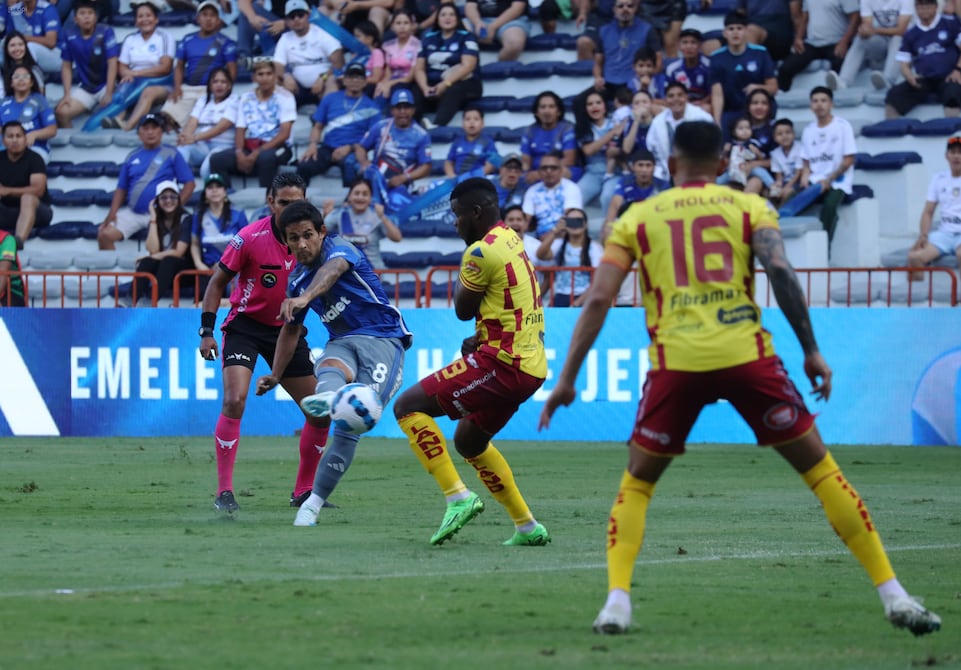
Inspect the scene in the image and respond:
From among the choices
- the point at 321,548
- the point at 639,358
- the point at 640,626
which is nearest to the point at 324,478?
the point at 321,548

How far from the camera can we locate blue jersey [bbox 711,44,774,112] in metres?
21.4

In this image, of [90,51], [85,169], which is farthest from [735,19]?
[90,51]

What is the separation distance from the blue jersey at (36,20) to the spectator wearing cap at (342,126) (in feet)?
18.7

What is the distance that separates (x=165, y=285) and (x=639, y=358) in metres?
6.19

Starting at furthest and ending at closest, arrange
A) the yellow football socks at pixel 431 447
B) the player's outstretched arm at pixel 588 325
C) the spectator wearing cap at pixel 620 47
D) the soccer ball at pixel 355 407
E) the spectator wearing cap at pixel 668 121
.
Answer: the spectator wearing cap at pixel 620 47 → the spectator wearing cap at pixel 668 121 → the soccer ball at pixel 355 407 → the yellow football socks at pixel 431 447 → the player's outstretched arm at pixel 588 325

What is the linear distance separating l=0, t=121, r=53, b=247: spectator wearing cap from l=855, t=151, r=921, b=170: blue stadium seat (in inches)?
452

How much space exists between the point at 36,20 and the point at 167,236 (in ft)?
22.6

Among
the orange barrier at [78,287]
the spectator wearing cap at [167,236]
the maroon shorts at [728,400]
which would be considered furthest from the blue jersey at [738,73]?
the maroon shorts at [728,400]

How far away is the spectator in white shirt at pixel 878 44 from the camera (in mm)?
21641

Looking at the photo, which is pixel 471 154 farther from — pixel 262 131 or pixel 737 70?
pixel 737 70

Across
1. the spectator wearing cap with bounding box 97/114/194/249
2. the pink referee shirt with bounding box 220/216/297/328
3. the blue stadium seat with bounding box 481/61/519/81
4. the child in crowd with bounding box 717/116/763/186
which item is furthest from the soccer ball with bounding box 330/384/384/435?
the blue stadium seat with bounding box 481/61/519/81

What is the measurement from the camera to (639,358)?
18.0 m

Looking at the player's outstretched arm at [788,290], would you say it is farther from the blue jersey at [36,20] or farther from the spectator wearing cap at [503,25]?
the blue jersey at [36,20]

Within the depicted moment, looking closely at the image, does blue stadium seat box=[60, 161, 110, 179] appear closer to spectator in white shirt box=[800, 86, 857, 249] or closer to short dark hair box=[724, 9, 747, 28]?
short dark hair box=[724, 9, 747, 28]
